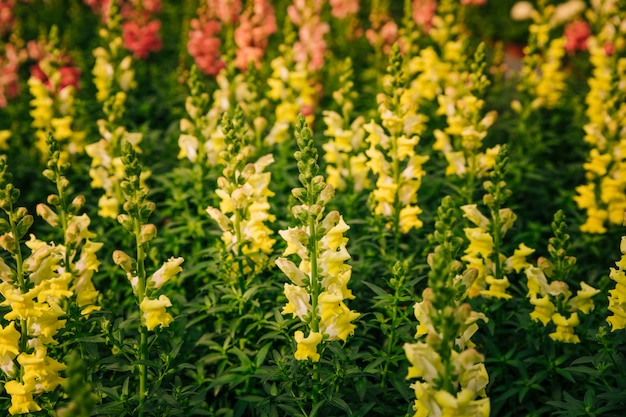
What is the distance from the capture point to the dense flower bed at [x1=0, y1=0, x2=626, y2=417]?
3.78 meters

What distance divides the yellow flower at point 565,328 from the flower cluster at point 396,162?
53.4 inches

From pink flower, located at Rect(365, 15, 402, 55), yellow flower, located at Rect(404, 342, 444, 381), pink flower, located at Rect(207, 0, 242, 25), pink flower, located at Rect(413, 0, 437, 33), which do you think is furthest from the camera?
pink flower, located at Rect(413, 0, 437, 33)

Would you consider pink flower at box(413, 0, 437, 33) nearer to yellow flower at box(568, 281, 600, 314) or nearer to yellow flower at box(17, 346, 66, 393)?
yellow flower at box(568, 281, 600, 314)

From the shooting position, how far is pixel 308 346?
12.3 feet

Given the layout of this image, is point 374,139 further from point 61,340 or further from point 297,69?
point 61,340

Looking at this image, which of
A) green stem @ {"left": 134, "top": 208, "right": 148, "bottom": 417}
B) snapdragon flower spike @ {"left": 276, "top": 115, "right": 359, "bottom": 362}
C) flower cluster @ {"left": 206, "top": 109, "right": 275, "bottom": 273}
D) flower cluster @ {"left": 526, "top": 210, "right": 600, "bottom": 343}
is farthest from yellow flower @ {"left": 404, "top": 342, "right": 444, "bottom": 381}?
flower cluster @ {"left": 206, "top": 109, "right": 275, "bottom": 273}

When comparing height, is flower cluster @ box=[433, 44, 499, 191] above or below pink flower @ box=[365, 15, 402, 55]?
below

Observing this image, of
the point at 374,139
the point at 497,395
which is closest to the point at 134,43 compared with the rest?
the point at 374,139

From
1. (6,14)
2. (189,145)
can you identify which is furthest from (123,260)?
(6,14)

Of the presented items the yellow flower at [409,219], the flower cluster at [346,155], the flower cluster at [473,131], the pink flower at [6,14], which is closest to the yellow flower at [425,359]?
the yellow flower at [409,219]

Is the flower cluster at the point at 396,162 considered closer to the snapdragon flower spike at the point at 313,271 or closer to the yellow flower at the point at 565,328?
the yellow flower at the point at 565,328

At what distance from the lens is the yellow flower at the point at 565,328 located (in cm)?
430

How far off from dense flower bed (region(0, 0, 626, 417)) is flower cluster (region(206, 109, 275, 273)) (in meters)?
0.02

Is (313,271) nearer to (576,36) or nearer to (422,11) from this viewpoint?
(422,11)
